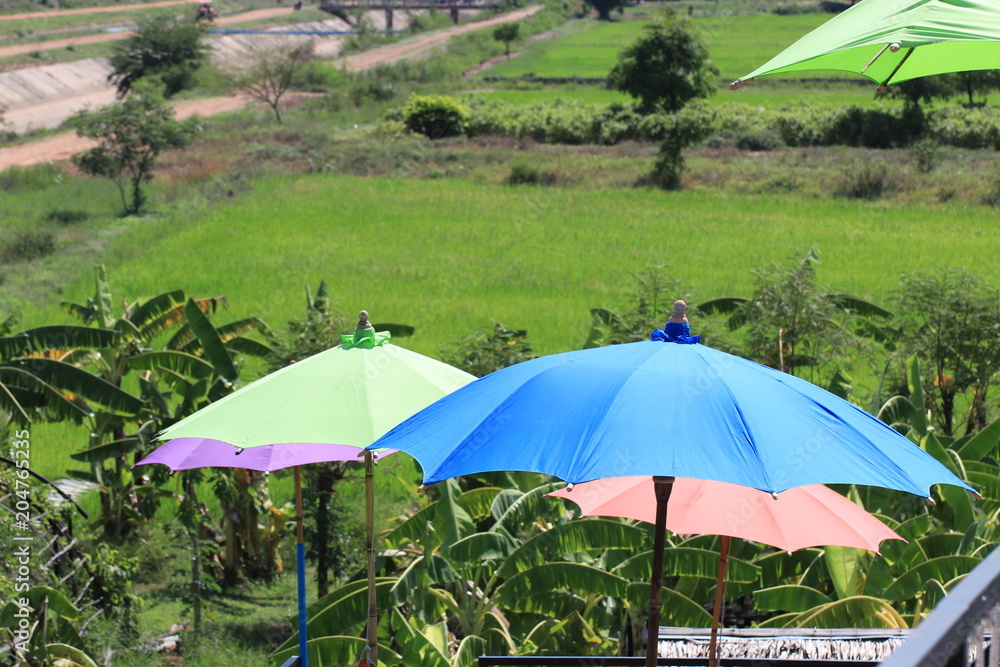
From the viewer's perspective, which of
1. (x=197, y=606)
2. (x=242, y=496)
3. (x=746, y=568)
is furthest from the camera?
(x=242, y=496)

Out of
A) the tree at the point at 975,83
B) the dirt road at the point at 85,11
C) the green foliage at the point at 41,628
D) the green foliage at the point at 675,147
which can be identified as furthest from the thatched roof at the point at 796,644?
the dirt road at the point at 85,11

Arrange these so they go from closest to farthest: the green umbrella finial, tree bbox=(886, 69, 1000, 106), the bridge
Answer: the green umbrella finial → tree bbox=(886, 69, 1000, 106) → the bridge

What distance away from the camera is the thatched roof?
3631mm

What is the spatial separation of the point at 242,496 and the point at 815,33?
502 centimetres

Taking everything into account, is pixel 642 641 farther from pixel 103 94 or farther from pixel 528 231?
pixel 103 94

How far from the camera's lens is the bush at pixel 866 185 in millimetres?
19797

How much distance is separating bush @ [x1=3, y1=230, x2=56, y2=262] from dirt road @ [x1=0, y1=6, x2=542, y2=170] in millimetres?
12735

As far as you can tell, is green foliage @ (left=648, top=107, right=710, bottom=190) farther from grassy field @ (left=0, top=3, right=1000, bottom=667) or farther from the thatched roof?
the thatched roof

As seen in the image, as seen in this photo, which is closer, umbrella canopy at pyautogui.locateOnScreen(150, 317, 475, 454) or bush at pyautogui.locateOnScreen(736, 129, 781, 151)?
umbrella canopy at pyautogui.locateOnScreen(150, 317, 475, 454)

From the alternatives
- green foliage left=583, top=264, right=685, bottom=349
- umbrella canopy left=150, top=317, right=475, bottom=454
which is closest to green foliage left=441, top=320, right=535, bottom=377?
green foliage left=583, top=264, right=685, bottom=349

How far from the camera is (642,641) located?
484 cm

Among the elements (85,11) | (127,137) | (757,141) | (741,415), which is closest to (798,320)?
(741,415)

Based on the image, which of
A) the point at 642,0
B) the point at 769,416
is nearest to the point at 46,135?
the point at 769,416

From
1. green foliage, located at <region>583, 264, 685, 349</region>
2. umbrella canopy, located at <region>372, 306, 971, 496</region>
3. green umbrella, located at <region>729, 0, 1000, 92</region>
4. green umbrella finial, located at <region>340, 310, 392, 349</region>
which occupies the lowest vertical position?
green foliage, located at <region>583, 264, 685, 349</region>
